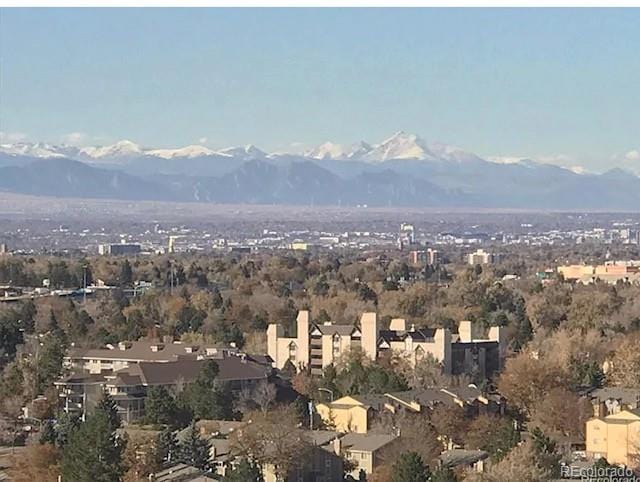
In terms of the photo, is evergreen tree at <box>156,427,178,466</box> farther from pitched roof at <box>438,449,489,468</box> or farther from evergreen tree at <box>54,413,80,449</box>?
pitched roof at <box>438,449,489,468</box>

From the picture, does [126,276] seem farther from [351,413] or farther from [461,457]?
[461,457]

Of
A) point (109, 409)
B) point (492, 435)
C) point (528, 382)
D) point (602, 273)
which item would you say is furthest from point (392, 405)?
point (602, 273)

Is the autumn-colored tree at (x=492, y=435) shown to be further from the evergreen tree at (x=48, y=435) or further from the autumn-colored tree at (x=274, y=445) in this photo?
the evergreen tree at (x=48, y=435)

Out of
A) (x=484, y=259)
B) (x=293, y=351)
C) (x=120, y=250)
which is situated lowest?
(x=120, y=250)

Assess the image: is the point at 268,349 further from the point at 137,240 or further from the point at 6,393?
the point at 137,240

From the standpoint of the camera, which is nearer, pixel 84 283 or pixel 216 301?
pixel 216 301

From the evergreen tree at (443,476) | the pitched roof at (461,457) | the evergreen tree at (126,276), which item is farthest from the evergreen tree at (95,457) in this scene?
the evergreen tree at (126,276)
